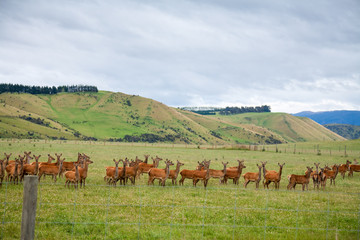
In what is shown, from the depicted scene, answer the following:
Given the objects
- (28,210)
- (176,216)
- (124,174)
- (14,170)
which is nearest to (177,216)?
(176,216)

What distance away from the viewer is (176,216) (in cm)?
1273

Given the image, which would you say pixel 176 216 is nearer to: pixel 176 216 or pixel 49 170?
pixel 176 216

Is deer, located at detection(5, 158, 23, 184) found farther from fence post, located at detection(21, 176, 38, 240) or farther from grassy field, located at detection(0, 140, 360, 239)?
fence post, located at detection(21, 176, 38, 240)

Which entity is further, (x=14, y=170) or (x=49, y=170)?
(x=49, y=170)

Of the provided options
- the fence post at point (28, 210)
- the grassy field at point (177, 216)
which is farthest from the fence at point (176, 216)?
the fence post at point (28, 210)

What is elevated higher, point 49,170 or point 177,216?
point 49,170

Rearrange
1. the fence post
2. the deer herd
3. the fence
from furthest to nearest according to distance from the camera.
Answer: the deer herd
the fence
the fence post

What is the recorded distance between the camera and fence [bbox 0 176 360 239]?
10602 mm

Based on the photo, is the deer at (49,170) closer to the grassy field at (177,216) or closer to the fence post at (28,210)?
the grassy field at (177,216)

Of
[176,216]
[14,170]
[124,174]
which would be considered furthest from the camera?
[124,174]

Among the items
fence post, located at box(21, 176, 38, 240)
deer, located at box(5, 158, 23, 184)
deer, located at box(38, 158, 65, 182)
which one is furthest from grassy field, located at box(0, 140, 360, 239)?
fence post, located at box(21, 176, 38, 240)

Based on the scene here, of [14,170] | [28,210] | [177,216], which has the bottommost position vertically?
[177,216]

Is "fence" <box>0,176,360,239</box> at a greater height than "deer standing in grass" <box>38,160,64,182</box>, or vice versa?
"deer standing in grass" <box>38,160,64,182</box>

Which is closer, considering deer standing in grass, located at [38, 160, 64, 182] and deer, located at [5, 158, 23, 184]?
deer, located at [5, 158, 23, 184]
